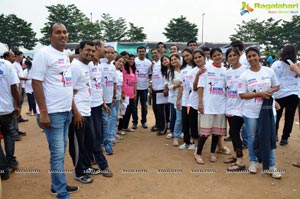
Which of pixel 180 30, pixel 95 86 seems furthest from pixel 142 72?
pixel 180 30

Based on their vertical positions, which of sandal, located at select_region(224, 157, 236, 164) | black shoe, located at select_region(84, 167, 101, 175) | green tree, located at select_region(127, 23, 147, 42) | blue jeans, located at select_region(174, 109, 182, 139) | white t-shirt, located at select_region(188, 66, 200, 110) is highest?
green tree, located at select_region(127, 23, 147, 42)

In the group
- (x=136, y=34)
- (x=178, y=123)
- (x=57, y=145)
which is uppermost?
(x=136, y=34)

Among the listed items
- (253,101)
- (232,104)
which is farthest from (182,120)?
(253,101)

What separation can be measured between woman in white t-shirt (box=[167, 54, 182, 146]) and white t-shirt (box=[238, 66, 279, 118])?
5.45ft

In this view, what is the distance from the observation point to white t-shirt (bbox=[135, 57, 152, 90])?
7.03 m

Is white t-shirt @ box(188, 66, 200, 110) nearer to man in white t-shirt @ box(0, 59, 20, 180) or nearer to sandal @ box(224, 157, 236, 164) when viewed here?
sandal @ box(224, 157, 236, 164)

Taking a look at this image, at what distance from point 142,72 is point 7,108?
139 inches

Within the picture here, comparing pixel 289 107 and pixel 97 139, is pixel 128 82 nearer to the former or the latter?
pixel 97 139

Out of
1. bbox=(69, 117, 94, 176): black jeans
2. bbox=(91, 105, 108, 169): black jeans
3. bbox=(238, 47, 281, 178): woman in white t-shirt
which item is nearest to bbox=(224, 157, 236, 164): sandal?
bbox=(238, 47, 281, 178): woman in white t-shirt

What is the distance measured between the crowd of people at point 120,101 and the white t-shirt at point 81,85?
12mm

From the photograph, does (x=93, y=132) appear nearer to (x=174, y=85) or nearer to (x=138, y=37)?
(x=174, y=85)

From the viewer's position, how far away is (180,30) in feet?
127

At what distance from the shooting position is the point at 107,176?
Result: 4105 mm

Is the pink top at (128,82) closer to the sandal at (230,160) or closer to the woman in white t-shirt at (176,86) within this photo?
the woman in white t-shirt at (176,86)
